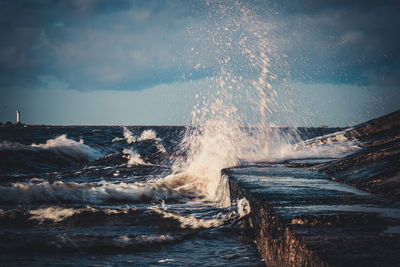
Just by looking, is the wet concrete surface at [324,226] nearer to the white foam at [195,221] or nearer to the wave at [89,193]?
the white foam at [195,221]

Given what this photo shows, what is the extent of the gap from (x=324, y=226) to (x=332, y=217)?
11 centimetres

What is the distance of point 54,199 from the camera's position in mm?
3666

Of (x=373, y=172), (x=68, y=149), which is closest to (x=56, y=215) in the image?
(x=373, y=172)

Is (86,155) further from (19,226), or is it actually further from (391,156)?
(391,156)

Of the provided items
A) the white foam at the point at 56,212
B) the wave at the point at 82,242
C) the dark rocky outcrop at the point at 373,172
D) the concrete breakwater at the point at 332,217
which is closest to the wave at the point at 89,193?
the white foam at the point at 56,212

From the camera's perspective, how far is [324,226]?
44.6 inches

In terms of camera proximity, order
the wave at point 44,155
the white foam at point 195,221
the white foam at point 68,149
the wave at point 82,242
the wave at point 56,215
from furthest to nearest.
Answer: the white foam at point 68,149
the wave at point 44,155
the wave at point 56,215
the white foam at point 195,221
the wave at point 82,242

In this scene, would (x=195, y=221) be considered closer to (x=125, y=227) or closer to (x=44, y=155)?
(x=125, y=227)

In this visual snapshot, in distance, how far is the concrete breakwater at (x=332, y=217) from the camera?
0.87m

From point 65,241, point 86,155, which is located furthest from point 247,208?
point 86,155

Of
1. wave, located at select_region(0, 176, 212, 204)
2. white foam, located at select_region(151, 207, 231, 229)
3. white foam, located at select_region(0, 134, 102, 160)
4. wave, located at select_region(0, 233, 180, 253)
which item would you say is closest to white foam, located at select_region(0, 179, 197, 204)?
wave, located at select_region(0, 176, 212, 204)

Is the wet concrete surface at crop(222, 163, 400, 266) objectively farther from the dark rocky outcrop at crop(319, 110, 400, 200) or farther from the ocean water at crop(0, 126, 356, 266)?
the ocean water at crop(0, 126, 356, 266)

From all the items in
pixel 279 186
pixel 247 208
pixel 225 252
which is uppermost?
pixel 279 186

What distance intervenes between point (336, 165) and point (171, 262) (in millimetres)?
2004
